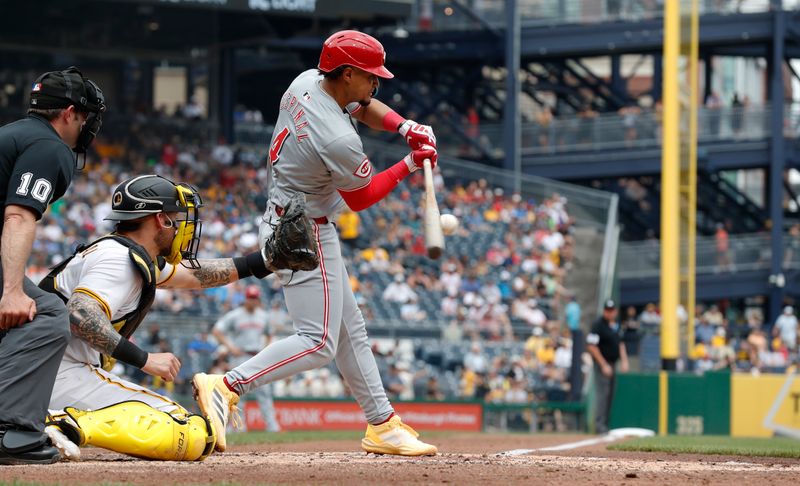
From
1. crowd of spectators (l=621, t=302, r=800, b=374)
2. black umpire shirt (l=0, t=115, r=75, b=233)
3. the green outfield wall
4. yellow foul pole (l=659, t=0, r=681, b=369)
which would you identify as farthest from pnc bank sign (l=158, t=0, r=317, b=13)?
black umpire shirt (l=0, t=115, r=75, b=233)

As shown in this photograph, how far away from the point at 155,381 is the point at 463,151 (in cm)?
1468

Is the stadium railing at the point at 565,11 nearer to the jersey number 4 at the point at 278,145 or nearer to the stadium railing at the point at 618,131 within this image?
the stadium railing at the point at 618,131

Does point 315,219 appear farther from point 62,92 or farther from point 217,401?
point 62,92

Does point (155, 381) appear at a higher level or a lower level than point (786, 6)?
lower

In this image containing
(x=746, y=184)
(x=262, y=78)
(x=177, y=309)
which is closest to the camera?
(x=177, y=309)

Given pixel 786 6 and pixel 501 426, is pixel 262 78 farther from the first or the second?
pixel 501 426

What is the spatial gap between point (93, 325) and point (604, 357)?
35.5ft

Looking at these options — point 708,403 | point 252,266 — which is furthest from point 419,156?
point 708,403

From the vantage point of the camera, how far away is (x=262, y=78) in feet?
111

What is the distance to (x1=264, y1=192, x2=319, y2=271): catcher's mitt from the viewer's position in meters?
6.00

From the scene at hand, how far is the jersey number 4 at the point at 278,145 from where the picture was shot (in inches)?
251

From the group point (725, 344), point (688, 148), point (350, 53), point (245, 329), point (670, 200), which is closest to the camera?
point (350, 53)

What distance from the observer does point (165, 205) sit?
6008mm

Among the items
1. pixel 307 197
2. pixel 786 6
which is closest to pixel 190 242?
pixel 307 197
